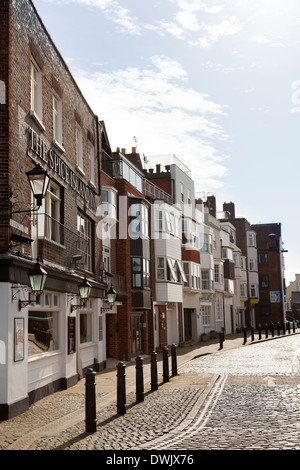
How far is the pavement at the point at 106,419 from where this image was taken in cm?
838

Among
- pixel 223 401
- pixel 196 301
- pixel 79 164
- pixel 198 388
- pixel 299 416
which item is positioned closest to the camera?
pixel 299 416

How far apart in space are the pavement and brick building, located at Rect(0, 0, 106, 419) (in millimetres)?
733

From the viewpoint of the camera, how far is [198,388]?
1467 cm

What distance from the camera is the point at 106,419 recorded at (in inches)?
411

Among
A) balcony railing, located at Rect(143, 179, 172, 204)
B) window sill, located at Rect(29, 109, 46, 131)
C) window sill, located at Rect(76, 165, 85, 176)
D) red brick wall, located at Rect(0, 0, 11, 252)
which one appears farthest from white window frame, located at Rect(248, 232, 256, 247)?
red brick wall, located at Rect(0, 0, 11, 252)

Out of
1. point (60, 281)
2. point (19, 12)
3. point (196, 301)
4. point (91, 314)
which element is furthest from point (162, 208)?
point (19, 12)

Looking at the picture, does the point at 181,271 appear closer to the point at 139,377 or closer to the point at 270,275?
the point at 139,377

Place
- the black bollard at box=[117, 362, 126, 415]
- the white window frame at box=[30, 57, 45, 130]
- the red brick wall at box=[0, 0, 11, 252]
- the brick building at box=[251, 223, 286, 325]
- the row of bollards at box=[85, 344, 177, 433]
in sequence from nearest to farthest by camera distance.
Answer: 1. the row of bollards at box=[85, 344, 177, 433]
2. the black bollard at box=[117, 362, 126, 415]
3. the red brick wall at box=[0, 0, 11, 252]
4. the white window frame at box=[30, 57, 45, 130]
5. the brick building at box=[251, 223, 286, 325]

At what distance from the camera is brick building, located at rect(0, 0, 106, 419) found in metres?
11.5

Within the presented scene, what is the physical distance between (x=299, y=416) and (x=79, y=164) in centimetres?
1222

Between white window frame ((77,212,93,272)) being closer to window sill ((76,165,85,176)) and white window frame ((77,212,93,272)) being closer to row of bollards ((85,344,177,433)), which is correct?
window sill ((76,165,85,176))

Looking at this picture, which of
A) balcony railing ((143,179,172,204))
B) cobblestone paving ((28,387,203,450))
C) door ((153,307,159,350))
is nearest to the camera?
cobblestone paving ((28,387,203,450))
